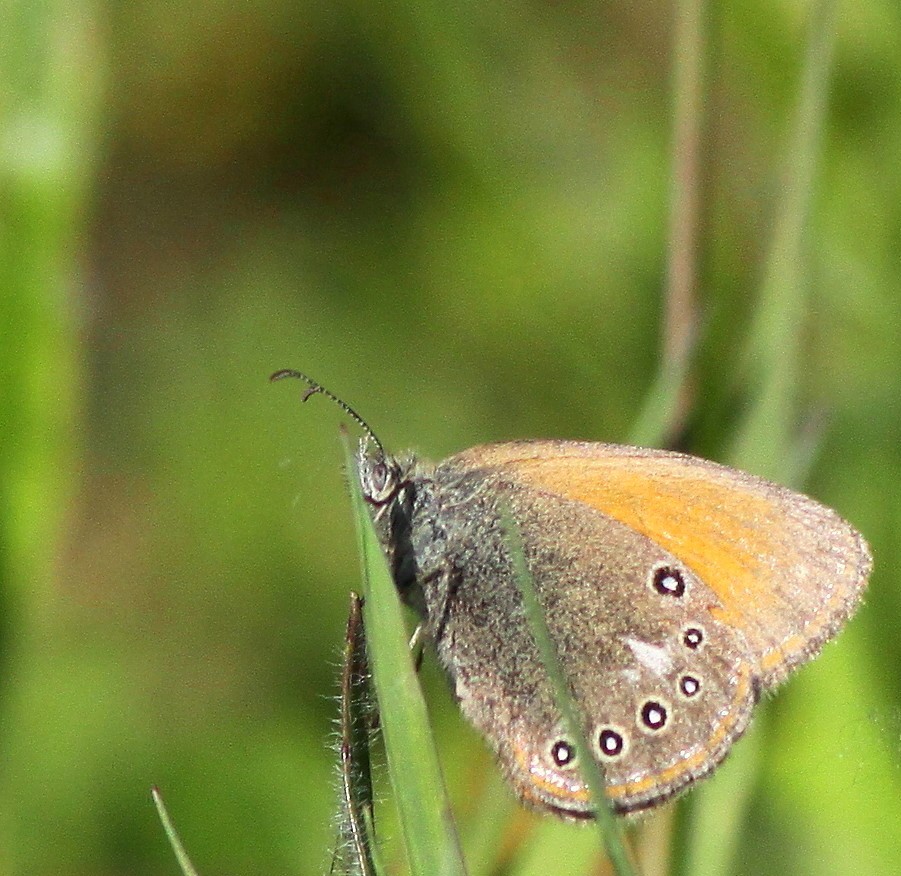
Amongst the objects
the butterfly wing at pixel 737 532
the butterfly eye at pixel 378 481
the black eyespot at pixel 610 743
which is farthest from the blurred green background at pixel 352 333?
the butterfly eye at pixel 378 481

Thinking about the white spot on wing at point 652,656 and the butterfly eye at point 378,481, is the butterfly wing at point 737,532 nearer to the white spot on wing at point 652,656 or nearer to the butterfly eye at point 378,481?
the white spot on wing at point 652,656

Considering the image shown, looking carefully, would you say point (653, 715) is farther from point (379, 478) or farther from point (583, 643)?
point (379, 478)

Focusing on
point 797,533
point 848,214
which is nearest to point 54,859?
point 797,533

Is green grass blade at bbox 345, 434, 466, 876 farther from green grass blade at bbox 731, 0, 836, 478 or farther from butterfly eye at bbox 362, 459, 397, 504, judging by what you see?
green grass blade at bbox 731, 0, 836, 478

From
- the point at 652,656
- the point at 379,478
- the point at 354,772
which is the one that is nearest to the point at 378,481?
the point at 379,478

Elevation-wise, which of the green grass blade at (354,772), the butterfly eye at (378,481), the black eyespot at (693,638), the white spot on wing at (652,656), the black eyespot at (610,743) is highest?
the butterfly eye at (378,481)

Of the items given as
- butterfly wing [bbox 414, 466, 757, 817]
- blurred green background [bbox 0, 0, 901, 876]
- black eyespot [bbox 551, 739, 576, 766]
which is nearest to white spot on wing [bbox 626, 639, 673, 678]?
butterfly wing [bbox 414, 466, 757, 817]

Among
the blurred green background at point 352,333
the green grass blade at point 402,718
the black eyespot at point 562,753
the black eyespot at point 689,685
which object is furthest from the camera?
the blurred green background at point 352,333
